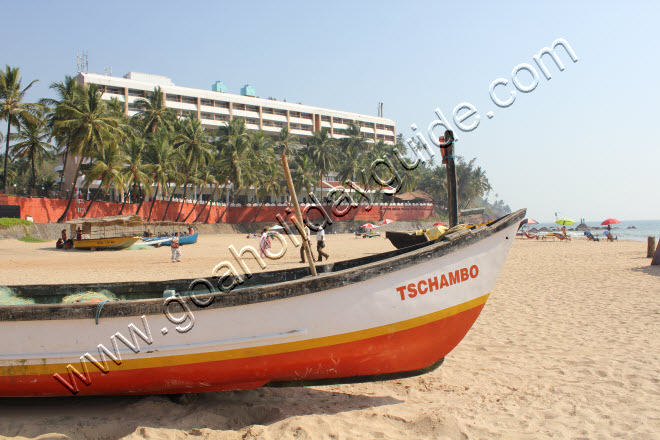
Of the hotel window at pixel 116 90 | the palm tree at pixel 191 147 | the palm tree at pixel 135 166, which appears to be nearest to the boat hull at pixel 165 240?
the palm tree at pixel 135 166

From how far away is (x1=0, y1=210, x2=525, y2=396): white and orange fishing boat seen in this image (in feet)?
12.4

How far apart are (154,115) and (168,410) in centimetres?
4650

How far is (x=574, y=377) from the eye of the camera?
4762 millimetres

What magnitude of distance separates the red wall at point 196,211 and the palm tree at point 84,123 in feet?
16.1

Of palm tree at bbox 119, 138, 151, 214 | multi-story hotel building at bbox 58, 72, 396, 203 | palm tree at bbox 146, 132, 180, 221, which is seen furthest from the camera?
multi-story hotel building at bbox 58, 72, 396, 203

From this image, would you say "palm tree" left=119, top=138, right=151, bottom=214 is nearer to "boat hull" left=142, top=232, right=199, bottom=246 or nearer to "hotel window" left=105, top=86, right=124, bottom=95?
"boat hull" left=142, top=232, right=199, bottom=246

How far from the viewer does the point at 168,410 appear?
160 inches

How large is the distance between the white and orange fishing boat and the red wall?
6452 millimetres

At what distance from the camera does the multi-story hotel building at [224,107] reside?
5672 cm

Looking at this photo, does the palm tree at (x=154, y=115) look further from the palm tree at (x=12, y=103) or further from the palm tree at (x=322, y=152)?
the palm tree at (x=322, y=152)

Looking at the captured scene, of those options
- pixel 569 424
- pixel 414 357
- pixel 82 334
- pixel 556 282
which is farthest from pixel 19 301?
pixel 556 282

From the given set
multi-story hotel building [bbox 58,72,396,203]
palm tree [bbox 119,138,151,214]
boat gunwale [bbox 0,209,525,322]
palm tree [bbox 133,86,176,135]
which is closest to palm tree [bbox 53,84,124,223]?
palm tree [bbox 119,138,151,214]

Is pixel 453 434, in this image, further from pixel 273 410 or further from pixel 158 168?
pixel 158 168

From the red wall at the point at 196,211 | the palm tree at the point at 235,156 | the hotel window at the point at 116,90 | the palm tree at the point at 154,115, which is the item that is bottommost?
the red wall at the point at 196,211
